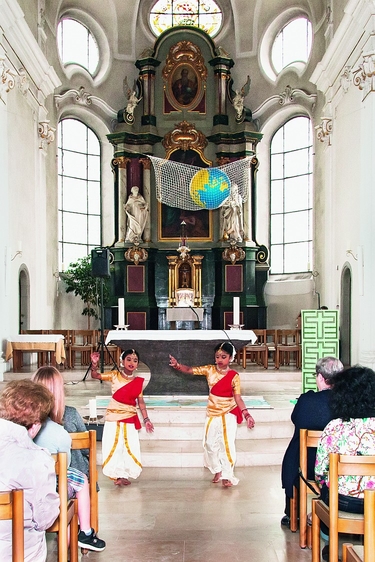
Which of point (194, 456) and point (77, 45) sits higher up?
point (77, 45)

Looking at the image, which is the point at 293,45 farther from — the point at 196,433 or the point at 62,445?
the point at 62,445

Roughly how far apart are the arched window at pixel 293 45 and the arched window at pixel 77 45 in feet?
15.6

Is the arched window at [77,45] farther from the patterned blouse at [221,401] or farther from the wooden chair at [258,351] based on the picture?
the patterned blouse at [221,401]

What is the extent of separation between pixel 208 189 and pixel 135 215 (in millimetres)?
2597

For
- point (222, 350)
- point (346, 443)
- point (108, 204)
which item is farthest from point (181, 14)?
point (346, 443)

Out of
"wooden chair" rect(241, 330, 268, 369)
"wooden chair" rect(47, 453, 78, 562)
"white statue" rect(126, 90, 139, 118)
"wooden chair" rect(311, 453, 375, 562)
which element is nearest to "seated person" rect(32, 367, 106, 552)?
"wooden chair" rect(47, 453, 78, 562)

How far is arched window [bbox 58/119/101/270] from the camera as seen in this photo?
17125mm

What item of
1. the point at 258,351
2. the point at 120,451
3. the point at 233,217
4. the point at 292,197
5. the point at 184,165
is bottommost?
the point at 120,451

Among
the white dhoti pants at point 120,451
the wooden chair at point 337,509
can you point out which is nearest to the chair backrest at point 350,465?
the wooden chair at point 337,509

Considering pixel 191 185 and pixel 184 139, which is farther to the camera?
pixel 184 139

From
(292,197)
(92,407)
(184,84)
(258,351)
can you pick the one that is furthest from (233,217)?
(92,407)

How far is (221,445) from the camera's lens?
6.07 metres

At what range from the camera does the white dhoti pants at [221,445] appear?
605 cm

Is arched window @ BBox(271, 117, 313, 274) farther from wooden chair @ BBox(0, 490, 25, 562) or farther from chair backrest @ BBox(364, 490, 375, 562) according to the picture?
wooden chair @ BBox(0, 490, 25, 562)
